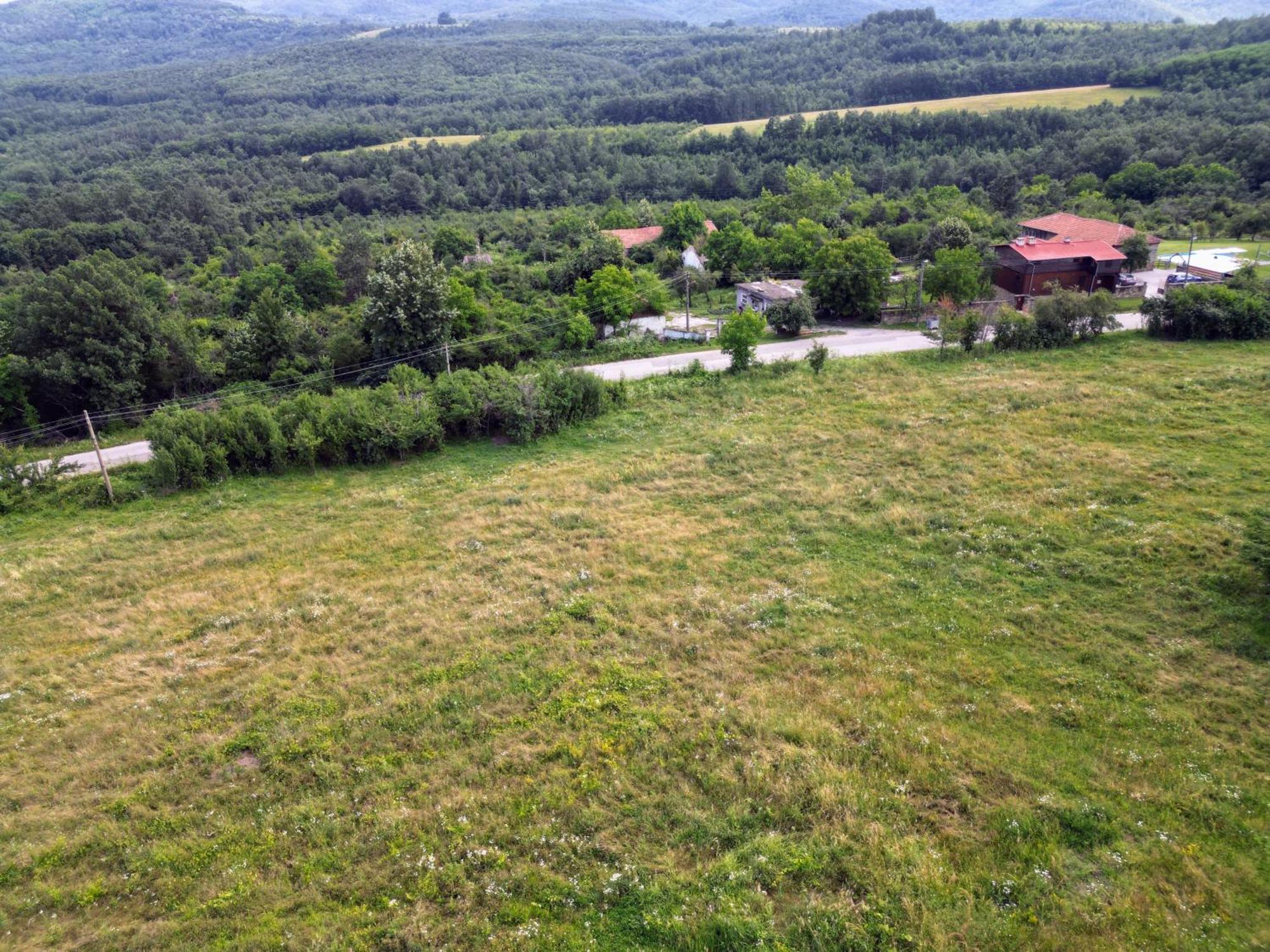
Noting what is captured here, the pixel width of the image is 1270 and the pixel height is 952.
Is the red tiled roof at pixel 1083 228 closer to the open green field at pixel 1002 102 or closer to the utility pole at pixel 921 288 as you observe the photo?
the utility pole at pixel 921 288

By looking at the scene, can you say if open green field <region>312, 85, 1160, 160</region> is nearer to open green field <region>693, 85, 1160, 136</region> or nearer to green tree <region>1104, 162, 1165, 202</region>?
open green field <region>693, 85, 1160, 136</region>

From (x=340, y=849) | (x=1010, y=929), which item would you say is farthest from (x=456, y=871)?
(x=1010, y=929)

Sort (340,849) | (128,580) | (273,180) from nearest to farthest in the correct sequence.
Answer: (340,849)
(128,580)
(273,180)

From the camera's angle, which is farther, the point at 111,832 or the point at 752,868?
the point at 111,832

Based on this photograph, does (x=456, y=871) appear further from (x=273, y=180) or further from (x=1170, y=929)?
(x=273, y=180)

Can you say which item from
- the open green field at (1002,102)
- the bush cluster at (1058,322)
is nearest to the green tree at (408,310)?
the bush cluster at (1058,322)

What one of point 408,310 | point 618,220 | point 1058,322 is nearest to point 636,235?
point 618,220

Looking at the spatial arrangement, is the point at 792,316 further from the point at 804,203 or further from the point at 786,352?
the point at 804,203
